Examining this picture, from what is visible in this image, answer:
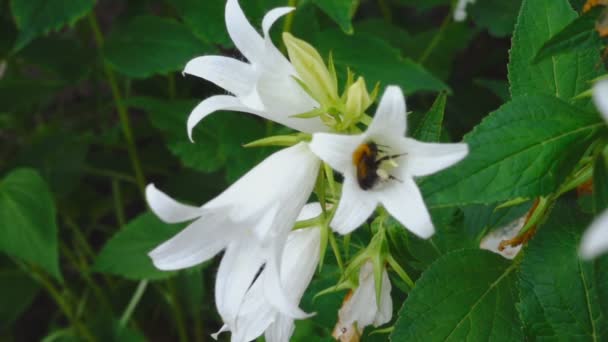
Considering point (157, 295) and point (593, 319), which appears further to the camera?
point (157, 295)

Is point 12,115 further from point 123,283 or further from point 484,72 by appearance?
point 484,72

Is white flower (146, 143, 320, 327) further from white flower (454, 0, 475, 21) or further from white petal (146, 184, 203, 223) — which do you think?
white flower (454, 0, 475, 21)

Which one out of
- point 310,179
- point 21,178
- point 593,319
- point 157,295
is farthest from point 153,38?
point 593,319

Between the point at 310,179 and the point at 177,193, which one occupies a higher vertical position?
the point at 310,179

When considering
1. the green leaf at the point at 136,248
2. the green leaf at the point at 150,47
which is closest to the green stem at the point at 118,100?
the green leaf at the point at 150,47

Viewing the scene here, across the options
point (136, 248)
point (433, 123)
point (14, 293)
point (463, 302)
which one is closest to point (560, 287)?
point (463, 302)

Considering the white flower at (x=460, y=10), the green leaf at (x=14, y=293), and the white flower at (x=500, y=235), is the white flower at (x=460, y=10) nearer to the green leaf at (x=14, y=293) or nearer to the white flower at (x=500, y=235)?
the white flower at (x=500, y=235)

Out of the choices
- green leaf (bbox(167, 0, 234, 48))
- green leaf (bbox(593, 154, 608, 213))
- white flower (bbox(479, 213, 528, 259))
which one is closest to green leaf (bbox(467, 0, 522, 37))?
green leaf (bbox(167, 0, 234, 48))
